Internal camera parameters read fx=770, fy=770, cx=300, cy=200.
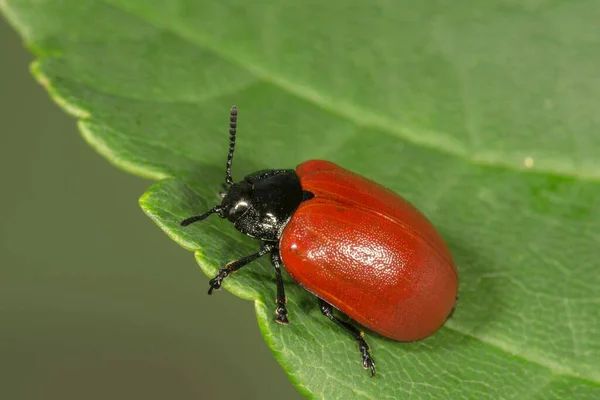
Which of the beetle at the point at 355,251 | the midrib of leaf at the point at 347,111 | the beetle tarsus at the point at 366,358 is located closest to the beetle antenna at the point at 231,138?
the beetle at the point at 355,251

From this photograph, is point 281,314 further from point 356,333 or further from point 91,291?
point 91,291

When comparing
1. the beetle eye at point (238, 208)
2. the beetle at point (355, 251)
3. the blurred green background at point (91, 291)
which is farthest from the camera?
the blurred green background at point (91, 291)

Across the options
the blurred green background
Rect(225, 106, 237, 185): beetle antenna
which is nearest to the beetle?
Rect(225, 106, 237, 185): beetle antenna

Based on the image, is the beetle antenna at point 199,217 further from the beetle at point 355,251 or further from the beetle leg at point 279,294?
the beetle leg at point 279,294

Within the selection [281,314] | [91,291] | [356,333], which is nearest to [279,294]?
[281,314]

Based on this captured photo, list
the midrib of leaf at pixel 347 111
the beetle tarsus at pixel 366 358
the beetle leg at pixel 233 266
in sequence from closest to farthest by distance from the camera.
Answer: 1. the beetle tarsus at pixel 366 358
2. the beetle leg at pixel 233 266
3. the midrib of leaf at pixel 347 111

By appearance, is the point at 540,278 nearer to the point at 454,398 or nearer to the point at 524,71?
the point at 454,398

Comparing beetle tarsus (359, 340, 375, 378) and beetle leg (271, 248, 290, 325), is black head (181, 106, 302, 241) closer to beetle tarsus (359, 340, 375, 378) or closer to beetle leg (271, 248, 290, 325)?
beetle leg (271, 248, 290, 325)
